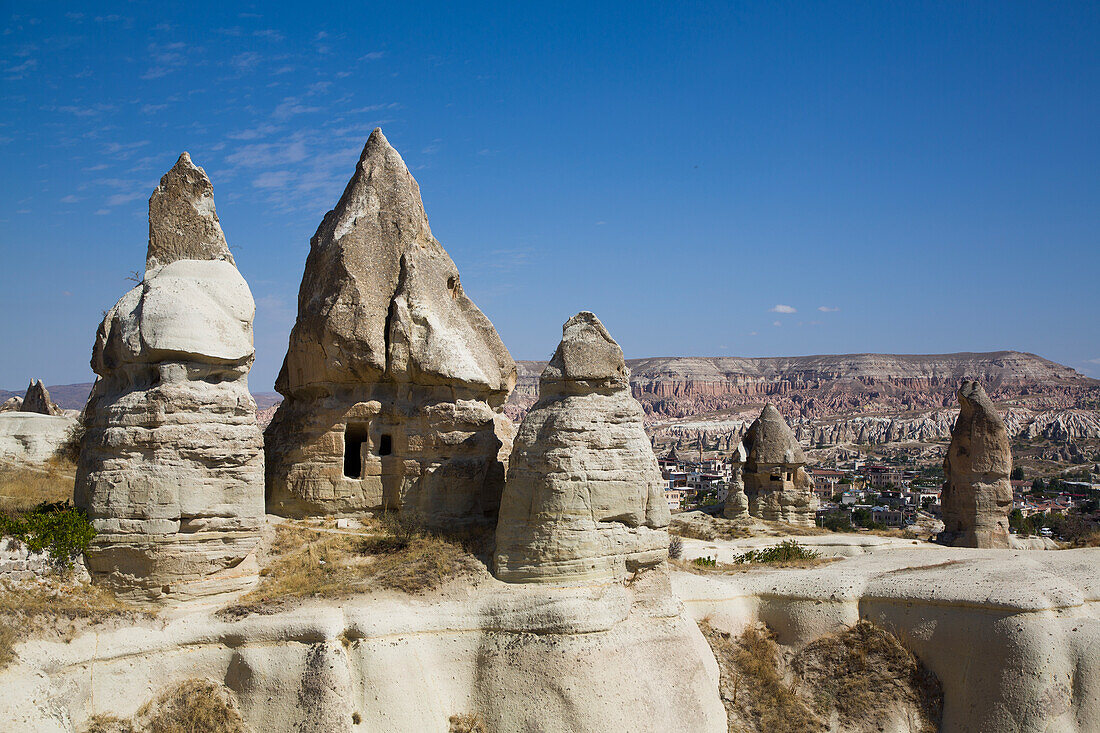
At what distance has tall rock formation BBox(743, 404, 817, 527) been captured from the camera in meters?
30.2

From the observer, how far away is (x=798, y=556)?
20.5m

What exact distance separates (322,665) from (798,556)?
38.8 ft

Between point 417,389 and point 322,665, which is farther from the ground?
point 417,389

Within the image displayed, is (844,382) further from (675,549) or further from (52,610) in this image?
(52,610)

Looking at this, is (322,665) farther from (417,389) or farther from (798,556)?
(798,556)

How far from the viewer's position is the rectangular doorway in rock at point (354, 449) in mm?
17422

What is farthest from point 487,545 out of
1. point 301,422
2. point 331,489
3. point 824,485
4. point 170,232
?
point 824,485

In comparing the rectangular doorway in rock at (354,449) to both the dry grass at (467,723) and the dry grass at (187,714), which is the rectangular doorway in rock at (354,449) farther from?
the dry grass at (467,723)

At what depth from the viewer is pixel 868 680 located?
15.8 meters

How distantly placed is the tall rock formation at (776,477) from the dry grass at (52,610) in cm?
2195

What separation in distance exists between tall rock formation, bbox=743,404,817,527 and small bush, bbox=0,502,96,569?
22.2 metres

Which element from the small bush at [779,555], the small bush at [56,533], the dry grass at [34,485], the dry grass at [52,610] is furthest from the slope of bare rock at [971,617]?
the dry grass at [34,485]

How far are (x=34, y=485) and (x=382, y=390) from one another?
23.9 feet

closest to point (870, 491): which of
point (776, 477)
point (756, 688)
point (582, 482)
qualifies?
point (776, 477)
